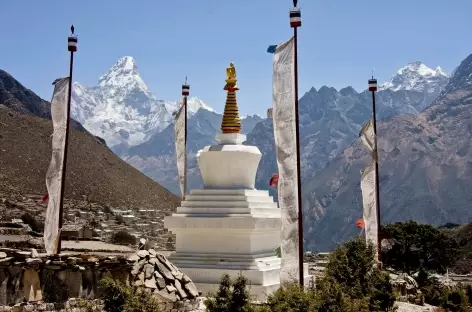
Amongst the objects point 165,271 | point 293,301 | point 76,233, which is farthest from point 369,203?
point 76,233

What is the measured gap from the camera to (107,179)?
318 feet

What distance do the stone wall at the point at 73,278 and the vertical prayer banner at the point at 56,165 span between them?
12.2 ft

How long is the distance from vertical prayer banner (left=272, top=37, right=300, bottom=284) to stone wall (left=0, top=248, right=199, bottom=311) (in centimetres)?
262

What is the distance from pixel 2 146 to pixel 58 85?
69.3m

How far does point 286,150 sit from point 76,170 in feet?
255

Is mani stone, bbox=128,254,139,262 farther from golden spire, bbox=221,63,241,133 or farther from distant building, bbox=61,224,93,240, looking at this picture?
distant building, bbox=61,224,93,240

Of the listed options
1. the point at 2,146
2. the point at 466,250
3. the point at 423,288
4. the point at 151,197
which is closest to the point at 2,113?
the point at 2,146

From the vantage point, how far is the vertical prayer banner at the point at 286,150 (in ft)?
60.8

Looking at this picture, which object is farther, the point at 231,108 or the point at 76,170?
the point at 76,170

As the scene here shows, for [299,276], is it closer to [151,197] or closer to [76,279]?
[76,279]

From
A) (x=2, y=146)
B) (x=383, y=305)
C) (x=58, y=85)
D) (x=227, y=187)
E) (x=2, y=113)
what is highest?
(x=2, y=113)

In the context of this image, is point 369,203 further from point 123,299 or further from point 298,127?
point 123,299

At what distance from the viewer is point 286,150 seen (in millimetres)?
18906

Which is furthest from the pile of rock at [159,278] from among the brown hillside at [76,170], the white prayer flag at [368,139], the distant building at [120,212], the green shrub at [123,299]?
the distant building at [120,212]
